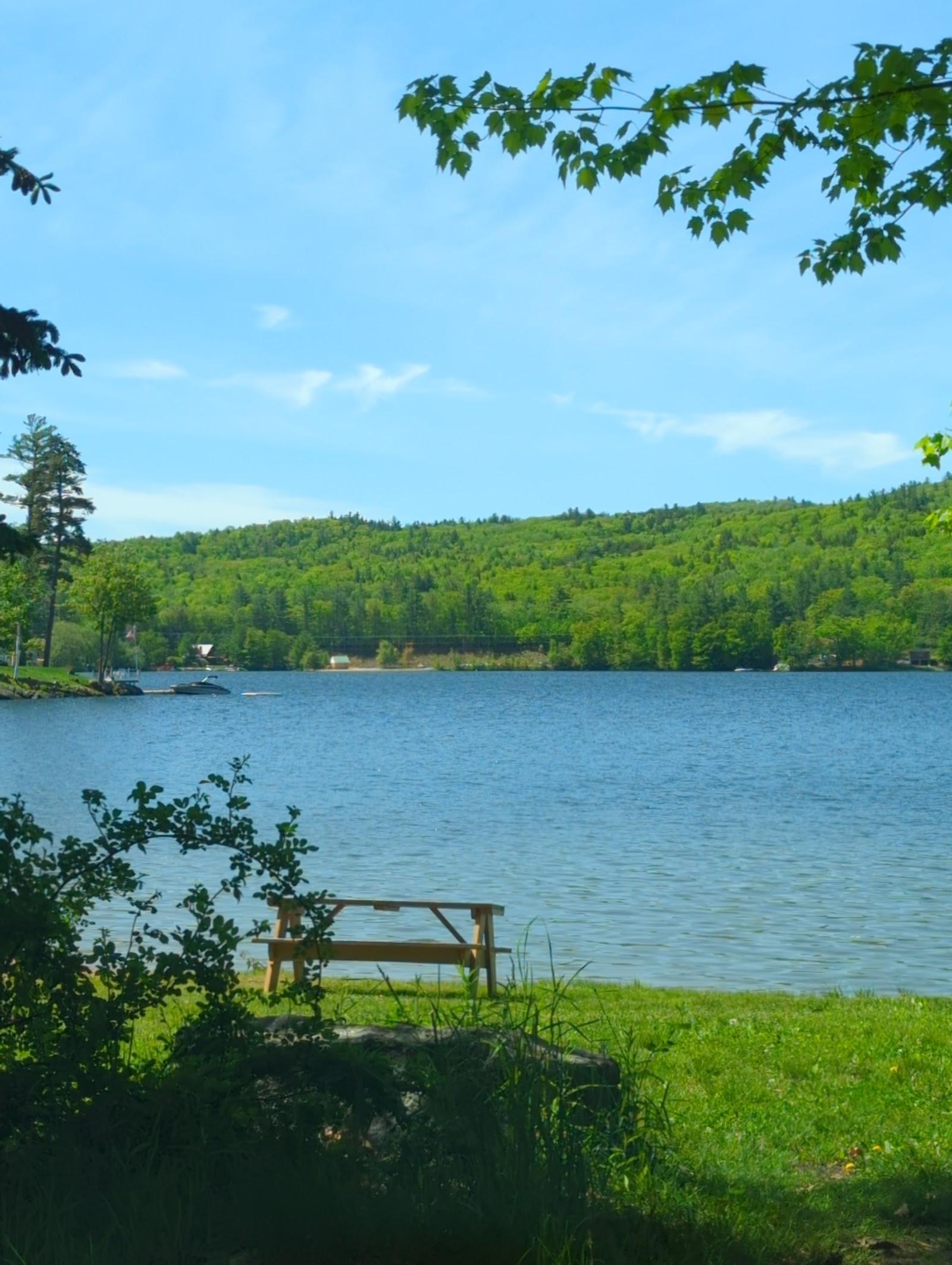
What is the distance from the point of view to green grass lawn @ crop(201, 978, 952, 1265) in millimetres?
4258

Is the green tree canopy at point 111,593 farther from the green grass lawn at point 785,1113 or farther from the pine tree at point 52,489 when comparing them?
the green grass lawn at point 785,1113

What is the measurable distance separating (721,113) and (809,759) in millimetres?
42767

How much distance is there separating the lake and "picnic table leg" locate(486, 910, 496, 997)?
6.99 feet

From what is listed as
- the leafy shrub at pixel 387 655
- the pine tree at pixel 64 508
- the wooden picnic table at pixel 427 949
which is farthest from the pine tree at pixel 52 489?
the leafy shrub at pixel 387 655

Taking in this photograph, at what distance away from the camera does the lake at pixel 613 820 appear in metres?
14.2

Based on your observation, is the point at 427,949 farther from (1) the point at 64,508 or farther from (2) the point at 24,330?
(1) the point at 64,508

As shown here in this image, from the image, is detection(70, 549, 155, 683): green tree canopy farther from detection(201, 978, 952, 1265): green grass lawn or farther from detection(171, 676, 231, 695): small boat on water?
detection(201, 978, 952, 1265): green grass lawn

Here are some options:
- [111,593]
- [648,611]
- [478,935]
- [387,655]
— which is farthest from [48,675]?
Result: [648,611]

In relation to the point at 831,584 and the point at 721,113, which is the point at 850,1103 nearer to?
the point at 721,113

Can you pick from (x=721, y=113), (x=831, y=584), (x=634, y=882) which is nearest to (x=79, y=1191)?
(x=721, y=113)

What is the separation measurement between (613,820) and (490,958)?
1727 centimetres

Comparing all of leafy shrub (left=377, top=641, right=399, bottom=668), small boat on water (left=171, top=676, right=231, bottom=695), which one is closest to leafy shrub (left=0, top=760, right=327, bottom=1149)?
small boat on water (left=171, top=676, right=231, bottom=695)

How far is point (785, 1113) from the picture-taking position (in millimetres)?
6371

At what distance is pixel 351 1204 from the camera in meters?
4.01
